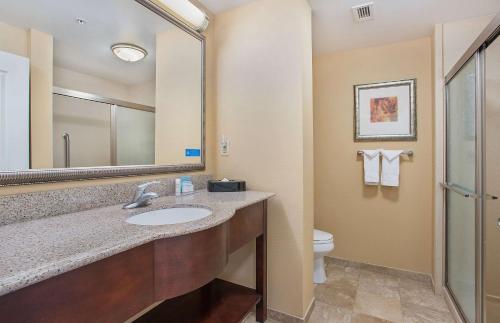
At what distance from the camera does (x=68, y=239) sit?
2.36ft

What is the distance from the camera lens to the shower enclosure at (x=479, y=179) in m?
1.39

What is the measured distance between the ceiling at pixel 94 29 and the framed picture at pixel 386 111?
74.7 inches

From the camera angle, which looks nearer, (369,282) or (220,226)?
(220,226)

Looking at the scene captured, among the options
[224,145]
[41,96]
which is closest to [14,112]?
[41,96]

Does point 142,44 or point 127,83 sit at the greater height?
point 142,44

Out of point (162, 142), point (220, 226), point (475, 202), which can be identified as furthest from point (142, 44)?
point (475, 202)

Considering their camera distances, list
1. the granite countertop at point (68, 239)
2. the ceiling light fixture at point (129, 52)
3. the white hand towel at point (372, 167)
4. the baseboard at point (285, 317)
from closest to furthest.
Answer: the granite countertop at point (68, 239) → the ceiling light fixture at point (129, 52) → the baseboard at point (285, 317) → the white hand towel at point (372, 167)

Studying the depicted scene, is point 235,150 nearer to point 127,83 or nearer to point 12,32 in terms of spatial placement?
point 127,83

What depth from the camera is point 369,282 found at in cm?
219

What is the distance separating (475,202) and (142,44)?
7.25ft

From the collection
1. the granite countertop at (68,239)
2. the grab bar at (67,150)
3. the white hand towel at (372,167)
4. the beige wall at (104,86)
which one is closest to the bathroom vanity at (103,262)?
the granite countertop at (68,239)

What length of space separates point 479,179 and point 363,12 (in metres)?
1.39

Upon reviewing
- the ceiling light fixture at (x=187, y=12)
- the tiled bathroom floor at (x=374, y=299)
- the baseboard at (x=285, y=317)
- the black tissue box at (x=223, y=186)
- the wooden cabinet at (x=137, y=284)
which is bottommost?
the tiled bathroom floor at (x=374, y=299)

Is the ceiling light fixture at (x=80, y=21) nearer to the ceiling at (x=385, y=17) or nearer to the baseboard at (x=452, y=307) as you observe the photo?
the ceiling at (x=385, y=17)
